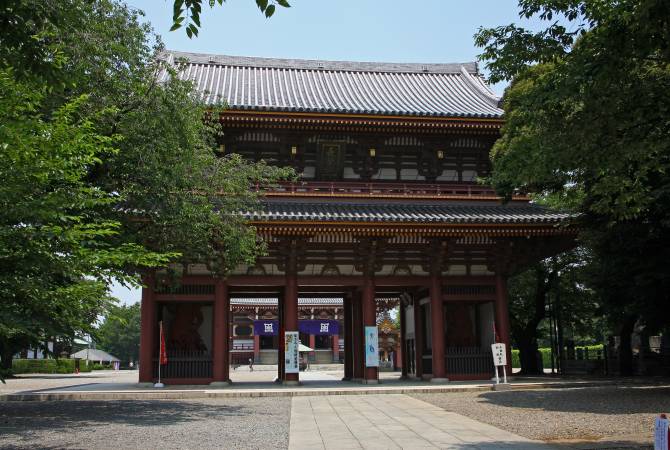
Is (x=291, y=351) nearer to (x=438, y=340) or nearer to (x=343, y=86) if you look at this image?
(x=438, y=340)

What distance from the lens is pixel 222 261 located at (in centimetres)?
1805

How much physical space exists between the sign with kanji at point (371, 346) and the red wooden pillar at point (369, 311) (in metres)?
0.19

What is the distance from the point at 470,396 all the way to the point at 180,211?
9715 mm

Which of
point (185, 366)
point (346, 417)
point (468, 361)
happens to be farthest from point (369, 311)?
point (346, 417)

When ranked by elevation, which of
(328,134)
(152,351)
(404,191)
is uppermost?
(328,134)

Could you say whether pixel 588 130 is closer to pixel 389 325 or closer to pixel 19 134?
pixel 19 134

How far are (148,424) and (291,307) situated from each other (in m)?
9.04

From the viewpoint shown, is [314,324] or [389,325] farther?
[314,324]

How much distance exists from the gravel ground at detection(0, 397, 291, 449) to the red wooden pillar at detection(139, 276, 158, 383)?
A: 3.03 m

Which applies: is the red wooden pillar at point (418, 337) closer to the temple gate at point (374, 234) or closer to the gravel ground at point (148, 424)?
the temple gate at point (374, 234)

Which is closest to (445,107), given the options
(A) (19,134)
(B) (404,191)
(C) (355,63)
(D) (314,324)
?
(B) (404,191)

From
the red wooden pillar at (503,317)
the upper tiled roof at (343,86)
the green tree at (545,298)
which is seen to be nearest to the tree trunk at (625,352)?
the green tree at (545,298)

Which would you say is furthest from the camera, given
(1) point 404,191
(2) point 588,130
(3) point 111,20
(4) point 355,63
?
(4) point 355,63

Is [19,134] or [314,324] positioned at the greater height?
[19,134]
